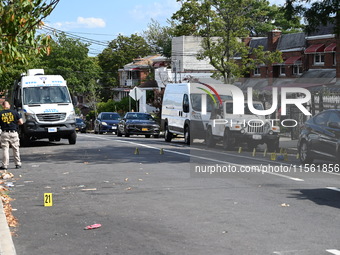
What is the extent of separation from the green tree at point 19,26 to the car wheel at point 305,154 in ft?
27.5

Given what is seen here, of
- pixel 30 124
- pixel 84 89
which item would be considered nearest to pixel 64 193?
pixel 30 124

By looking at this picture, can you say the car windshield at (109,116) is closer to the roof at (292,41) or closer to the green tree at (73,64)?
the roof at (292,41)

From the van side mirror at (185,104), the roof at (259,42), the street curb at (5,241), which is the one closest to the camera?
the street curb at (5,241)

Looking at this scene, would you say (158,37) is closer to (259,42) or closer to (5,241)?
(259,42)

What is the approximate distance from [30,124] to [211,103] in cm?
827

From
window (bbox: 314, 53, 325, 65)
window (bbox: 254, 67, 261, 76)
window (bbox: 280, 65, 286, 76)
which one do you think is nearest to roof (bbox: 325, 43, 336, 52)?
window (bbox: 314, 53, 325, 65)

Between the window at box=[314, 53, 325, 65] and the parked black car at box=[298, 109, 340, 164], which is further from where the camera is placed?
the window at box=[314, 53, 325, 65]

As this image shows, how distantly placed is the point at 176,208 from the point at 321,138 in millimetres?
8445

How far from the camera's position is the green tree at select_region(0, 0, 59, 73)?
1393cm

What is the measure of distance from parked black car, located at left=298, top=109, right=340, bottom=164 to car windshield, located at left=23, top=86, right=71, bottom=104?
40.4ft

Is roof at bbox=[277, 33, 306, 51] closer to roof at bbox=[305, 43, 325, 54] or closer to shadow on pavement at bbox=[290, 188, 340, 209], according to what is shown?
roof at bbox=[305, 43, 325, 54]

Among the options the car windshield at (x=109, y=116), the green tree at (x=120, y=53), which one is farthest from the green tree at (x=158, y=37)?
the car windshield at (x=109, y=116)

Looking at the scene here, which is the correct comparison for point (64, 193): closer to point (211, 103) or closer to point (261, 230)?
point (261, 230)

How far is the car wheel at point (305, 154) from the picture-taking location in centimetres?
1930
